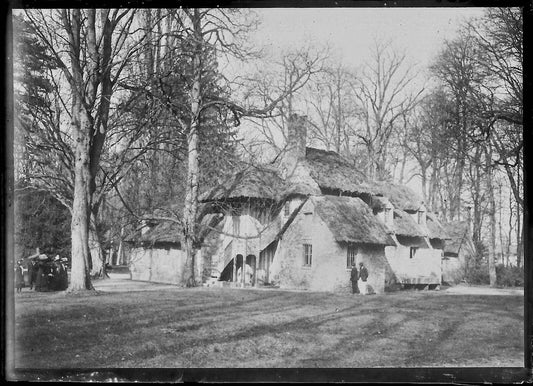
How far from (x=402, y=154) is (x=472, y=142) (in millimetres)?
3075

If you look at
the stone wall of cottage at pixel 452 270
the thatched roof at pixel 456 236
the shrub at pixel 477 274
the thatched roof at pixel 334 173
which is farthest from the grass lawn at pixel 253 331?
the stone wall of cottage at pixel 452 270

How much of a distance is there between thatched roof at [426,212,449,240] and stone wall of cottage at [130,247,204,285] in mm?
7540

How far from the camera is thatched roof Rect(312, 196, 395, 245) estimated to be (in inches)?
544

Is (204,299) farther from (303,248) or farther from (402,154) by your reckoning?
(402,154)

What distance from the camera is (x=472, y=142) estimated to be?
8430mm

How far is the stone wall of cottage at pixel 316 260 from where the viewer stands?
39.2 feet

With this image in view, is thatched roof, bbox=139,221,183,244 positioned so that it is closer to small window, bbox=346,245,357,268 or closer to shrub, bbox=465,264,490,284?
small window, bbox=346,245,357,268

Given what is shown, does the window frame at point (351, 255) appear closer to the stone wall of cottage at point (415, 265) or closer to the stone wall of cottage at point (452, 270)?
the stone wall of cottage at point (415, 265)

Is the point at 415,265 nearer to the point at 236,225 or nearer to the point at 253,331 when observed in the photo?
the point at 236,225

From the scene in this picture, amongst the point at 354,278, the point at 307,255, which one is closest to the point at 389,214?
the point at 354,278

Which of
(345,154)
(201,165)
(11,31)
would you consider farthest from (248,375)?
(345,154)

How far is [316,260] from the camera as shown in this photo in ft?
39.4

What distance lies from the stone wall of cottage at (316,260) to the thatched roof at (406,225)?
1559mm

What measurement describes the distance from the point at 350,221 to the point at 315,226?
1.33 meters
